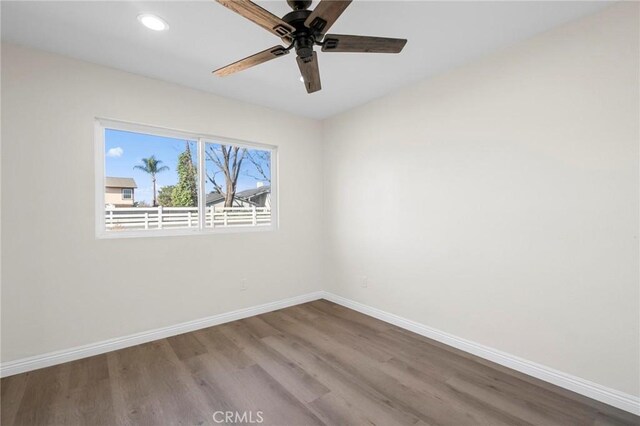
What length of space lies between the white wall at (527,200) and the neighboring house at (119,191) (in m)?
2.59

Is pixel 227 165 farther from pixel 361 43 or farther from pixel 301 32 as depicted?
pixel 361 43

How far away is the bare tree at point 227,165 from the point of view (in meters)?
3.28

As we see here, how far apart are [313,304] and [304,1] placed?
326 cm

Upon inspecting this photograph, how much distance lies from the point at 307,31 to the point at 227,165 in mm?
2158

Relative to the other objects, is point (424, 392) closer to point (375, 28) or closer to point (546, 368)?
point (546, 368)

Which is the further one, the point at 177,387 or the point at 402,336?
the point at 402,336

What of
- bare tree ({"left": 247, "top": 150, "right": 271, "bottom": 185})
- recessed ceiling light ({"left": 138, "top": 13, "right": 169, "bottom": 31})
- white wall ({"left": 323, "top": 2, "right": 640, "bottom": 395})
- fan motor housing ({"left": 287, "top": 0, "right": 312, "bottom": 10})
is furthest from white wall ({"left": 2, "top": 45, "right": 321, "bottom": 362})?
white wall ({"left": 323, "top": 2, "right": 640, "bottom": 395})

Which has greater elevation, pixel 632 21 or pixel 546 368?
pixel 632 21

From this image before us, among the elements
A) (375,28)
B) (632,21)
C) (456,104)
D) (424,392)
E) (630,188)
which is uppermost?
(375,28)

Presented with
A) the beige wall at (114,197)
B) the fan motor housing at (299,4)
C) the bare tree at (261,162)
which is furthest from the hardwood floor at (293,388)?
the fan motor housing at (299,4)

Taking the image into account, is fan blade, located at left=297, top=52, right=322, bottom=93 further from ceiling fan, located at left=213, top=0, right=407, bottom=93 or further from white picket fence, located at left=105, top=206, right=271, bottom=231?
white picket fence, located at left=105, top=206, right=271, bottom=231

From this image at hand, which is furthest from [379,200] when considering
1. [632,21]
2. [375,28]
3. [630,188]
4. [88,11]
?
[88,11]

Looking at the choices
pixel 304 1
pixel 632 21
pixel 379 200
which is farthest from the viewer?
pixel 379 200

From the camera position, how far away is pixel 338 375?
2.17 m
